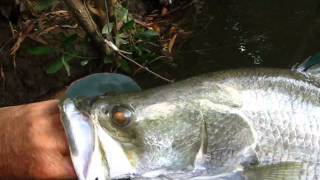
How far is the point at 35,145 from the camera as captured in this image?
1.74m

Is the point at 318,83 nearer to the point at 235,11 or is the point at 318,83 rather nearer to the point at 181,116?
the point at 181,116

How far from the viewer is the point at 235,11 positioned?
4625mm

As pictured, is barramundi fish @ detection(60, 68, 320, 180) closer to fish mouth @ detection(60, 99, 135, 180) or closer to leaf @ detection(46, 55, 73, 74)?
fish mouth @ detection(60, 99, 135, 180)

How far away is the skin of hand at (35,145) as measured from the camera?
170cm

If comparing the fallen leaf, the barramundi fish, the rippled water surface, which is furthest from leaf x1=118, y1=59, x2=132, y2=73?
the barramundi fish

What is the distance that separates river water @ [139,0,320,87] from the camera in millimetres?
3986

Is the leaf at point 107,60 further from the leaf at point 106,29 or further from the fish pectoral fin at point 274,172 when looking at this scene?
the fish pectoral fin at point 274,172

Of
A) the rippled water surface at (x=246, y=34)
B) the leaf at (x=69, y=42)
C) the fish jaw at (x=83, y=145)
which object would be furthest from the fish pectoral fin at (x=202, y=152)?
the rippled water surface at (x=246, y=34)

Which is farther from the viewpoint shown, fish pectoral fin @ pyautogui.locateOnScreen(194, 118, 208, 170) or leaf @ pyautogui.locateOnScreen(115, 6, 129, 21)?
leaf @ pyautogui.locateOnScreen(115, 6, 129, 21)

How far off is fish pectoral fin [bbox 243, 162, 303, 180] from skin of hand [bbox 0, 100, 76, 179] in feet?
1.61

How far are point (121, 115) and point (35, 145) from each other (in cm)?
30

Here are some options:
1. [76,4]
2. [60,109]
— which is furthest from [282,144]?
[76,4]

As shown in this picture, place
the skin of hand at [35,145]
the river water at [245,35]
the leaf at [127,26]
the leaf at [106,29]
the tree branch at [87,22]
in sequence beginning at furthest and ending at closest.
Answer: the river water at [245,35] < the leaf at [127,26] < the leaf at [106,29] < the tree branch at [87,22] < the skin of hand at [35,145]

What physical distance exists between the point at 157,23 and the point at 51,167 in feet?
9.17
